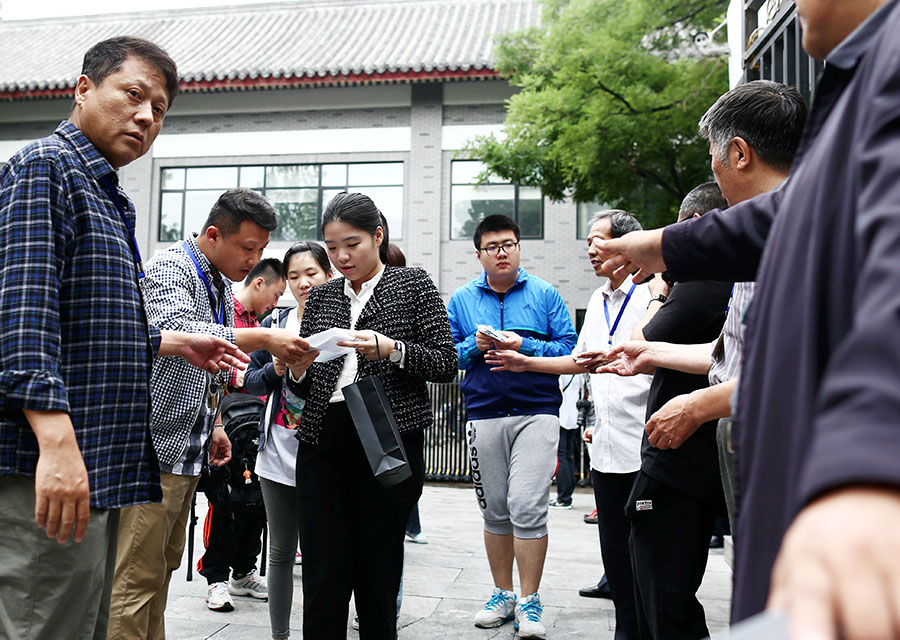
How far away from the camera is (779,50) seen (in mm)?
4797

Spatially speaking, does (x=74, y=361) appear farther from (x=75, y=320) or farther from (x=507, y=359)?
(x=507, y=359)

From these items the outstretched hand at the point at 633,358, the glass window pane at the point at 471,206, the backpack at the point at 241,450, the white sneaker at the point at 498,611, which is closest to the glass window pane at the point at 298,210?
the glass window pane at the point at 471,206

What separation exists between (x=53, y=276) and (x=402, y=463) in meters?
1.49

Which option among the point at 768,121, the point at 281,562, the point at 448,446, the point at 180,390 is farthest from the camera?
the point at 448,446

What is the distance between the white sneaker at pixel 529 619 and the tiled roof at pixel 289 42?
42.8ft

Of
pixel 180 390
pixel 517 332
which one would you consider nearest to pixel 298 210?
pixel 517 332

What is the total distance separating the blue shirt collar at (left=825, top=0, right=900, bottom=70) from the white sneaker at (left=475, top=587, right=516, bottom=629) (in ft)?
12.4

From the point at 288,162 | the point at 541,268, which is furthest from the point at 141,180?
the point at 541,268

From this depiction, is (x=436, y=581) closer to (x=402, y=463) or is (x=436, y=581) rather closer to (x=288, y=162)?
(x=402, y=463)

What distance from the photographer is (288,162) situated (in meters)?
16.9

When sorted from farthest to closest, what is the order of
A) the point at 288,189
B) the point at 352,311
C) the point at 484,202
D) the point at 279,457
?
the point at 288,189 < the point at 484,202 < the point at 279,457 < the point at 352,311

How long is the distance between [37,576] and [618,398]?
2.89 meters

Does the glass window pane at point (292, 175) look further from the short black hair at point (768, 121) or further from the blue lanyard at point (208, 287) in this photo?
the short black hair at point (768, 121)

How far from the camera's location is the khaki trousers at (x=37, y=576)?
6.10 ft
